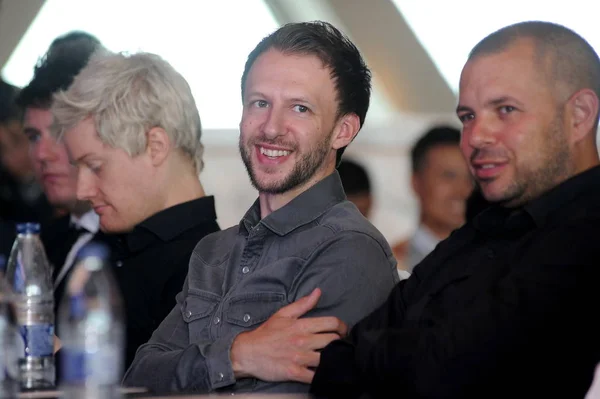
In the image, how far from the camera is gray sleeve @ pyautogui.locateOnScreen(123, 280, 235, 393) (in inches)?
88.6

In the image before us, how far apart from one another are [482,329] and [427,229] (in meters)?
3.25

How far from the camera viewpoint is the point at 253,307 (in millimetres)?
2361

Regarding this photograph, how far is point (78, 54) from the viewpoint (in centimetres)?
352

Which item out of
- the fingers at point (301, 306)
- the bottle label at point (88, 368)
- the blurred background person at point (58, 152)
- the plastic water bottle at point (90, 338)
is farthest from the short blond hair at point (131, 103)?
the bottle label at point (88, 368)

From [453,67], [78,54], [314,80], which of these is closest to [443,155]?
[453,67]

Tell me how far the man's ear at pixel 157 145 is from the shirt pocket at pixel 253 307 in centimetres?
79

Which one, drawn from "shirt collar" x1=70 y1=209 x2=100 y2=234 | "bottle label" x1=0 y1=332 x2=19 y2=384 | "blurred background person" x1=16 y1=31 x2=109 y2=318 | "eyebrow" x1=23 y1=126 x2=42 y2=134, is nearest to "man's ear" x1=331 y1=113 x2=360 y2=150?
"bottle label" x1=0 y1=332 x2=19 y2=384

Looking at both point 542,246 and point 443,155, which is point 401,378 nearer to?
point 542,246

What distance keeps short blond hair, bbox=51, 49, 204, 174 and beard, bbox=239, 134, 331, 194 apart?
1.96 feet

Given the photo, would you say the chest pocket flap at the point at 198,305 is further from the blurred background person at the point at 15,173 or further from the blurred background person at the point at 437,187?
the blurred background person at the point at 15,173

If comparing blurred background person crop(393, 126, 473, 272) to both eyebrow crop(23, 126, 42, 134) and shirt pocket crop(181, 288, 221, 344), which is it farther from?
shirt pocket crop(181, 288, 221, 344)

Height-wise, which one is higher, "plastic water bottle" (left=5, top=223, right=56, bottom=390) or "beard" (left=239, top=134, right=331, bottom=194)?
"beard" (left=239, top=134, right=331, bottom=194)

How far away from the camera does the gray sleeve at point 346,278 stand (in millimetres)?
2305

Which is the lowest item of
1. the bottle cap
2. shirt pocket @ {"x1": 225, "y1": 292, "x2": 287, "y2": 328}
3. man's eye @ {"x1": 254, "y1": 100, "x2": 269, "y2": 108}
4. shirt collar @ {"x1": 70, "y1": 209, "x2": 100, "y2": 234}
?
shirt pocket @ {"x1": 225, "y1": 292, "x2": 287, "y2": 328}
